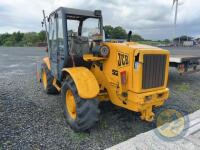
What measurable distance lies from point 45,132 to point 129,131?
1.64 metres

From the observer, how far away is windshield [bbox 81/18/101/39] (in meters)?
5.59

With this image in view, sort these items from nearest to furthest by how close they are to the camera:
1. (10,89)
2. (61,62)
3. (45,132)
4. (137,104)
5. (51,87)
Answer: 1. (137,104)
2. (45,132)
3. (61,62)
4. (51,87)
5. (10,89)

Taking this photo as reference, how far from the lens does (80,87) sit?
13.5 ft

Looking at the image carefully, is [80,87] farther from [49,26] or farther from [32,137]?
[49,26]

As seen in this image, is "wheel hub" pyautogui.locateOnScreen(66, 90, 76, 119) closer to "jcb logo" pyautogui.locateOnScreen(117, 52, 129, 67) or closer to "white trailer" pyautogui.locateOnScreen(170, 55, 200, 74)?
"jcb logo" pyautogui.locateOnScreen(117, 52, 129, 67)

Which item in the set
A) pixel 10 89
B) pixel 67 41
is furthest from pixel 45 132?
pixel 10 89

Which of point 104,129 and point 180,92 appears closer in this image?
point 104,129

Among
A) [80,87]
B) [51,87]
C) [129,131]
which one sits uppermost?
[80,87]

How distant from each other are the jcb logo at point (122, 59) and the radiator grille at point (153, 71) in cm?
32

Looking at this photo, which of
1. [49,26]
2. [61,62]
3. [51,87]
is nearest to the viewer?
[61,62]

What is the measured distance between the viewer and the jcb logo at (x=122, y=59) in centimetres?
411

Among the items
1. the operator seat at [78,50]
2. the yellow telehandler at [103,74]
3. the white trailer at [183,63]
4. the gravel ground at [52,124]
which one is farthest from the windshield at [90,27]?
the white trailer at [183,63]

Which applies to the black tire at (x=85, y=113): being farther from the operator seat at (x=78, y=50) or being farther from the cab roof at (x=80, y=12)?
the cab roof at (x=80, y=12)

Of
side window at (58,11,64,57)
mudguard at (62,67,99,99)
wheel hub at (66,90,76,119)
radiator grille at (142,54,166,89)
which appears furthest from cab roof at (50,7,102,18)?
radiator grille at (142,54,166,89)
